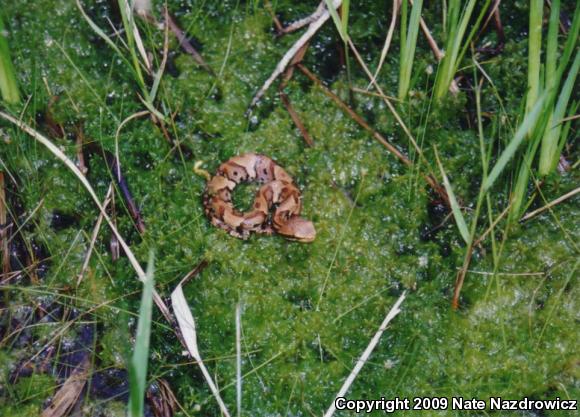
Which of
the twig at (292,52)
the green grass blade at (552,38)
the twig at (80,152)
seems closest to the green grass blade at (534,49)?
the green grass blade at (552,38)

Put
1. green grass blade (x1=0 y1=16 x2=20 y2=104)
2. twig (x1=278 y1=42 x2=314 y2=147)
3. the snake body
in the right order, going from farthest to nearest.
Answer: twig (x1=278 y1=42 x2=314 y2=147) < the snake body < green grass blade (x1=0 y1=16 x2=20 y2=104)

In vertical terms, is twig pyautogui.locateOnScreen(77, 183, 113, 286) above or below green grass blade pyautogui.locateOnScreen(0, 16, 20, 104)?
below

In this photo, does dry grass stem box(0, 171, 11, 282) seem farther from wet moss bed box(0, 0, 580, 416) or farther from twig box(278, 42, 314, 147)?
twig box(278, 42, 314, 147)

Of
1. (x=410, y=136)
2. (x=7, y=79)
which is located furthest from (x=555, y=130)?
(x=7, y=79)

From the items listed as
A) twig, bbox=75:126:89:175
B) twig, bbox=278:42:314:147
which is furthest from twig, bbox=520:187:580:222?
twig, bbox=75:126:89:175

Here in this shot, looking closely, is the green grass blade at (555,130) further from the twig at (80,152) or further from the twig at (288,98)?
the twig at (80,152)

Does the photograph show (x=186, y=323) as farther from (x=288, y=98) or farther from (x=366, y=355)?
(x=288, y=98)
